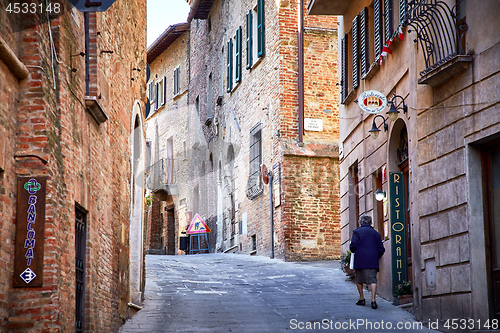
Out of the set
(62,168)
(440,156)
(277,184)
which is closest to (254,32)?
(277,184)

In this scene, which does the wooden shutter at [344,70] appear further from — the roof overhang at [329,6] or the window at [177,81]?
the window at [177,81]

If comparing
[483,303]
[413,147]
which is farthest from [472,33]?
[483,303]

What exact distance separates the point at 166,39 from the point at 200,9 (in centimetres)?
569

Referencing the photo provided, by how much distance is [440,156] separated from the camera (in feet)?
29.2

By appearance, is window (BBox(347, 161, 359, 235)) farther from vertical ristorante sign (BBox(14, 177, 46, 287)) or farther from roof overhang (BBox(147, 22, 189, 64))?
roof overhang (BBox(147, 22, 189, 64))

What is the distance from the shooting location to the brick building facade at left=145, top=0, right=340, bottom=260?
18.7 metres

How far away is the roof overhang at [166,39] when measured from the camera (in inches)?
1243

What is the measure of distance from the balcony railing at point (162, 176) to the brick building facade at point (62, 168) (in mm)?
22202

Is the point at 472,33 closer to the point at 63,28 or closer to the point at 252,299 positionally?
the point at 63,28

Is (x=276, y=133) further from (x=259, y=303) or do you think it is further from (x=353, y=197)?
(x=259, y=303)

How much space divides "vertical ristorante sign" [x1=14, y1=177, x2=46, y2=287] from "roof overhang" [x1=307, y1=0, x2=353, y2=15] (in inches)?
363

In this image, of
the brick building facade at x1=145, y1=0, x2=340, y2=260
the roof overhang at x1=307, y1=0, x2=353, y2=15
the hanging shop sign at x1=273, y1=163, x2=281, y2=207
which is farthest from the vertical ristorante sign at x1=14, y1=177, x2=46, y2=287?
the hanging shop sign at x1=273, y1=163, x2=281, y2=207

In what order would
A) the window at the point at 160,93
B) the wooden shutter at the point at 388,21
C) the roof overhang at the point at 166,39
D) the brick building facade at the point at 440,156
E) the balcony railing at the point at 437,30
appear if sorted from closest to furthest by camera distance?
the brick building facade at the point at 440,156 → the balcony railing at the point at 437,30 → the wooden shutter at the point at 388,21 → the roof overhang at the point at 166,39 → the window at the point at 160,93

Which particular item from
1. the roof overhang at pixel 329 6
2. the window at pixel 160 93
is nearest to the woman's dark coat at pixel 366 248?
the roof overhang at pixel 329 6
